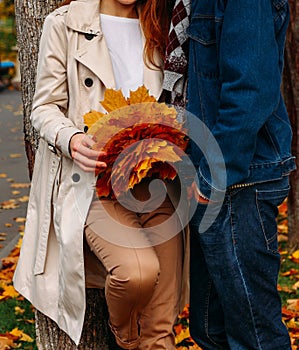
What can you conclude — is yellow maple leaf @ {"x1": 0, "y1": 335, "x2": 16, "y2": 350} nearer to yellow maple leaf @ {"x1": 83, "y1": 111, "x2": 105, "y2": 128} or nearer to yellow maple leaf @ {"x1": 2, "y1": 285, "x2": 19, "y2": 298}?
yellow maple leaf @ {"x1": 2, "y1": 285, "x2": 19, "y2": 298}

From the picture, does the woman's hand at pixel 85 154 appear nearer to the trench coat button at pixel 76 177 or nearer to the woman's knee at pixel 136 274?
the trench coat button at pixel 76 177

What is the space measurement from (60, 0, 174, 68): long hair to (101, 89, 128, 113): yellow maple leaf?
0.36 meters

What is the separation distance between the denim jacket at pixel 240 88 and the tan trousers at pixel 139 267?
39cm

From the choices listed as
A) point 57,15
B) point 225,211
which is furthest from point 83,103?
point 225,211

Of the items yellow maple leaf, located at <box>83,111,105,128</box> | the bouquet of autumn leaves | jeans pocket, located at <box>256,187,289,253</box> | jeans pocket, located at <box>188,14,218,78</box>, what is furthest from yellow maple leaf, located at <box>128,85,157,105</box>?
jeans pocket, located at <box>256,187,289,253</box>

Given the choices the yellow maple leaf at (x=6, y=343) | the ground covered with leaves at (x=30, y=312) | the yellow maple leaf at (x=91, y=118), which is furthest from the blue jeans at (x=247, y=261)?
the yellow maple leaf at (x=6, y=343)

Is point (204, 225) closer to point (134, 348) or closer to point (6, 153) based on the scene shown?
point (134, 348)

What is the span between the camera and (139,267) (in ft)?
9.97

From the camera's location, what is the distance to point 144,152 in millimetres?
2979

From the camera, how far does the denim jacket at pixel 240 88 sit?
2.72 meters

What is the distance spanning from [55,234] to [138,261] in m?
0.52

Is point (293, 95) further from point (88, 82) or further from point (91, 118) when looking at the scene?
point (91, 118)

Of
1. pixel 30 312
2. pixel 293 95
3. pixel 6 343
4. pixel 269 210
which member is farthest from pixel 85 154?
pixel 293 95

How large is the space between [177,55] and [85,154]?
1.81 ft
